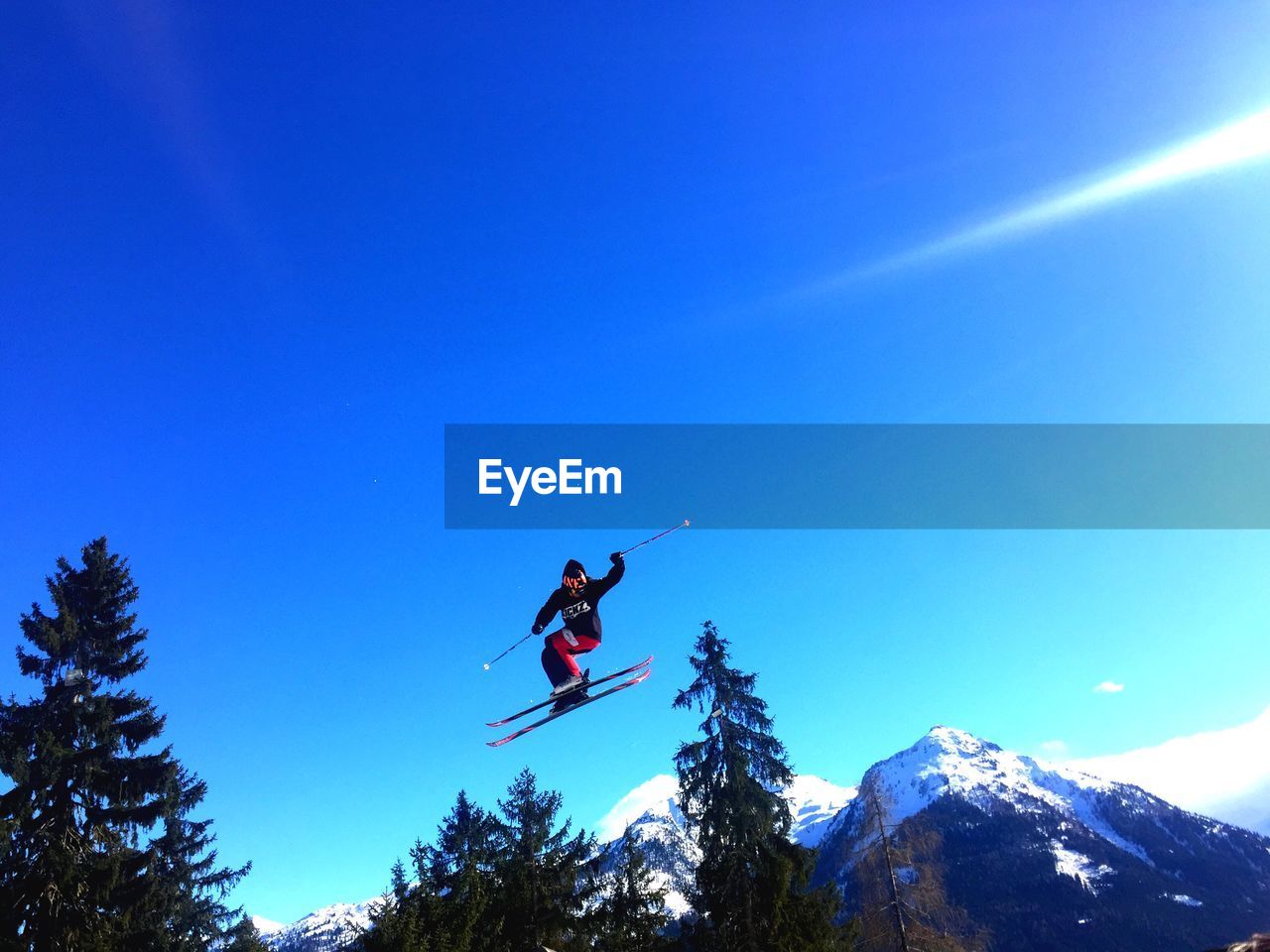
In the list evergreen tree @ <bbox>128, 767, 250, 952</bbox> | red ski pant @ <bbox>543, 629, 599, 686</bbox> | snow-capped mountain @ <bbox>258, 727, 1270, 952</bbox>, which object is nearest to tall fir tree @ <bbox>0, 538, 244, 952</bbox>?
evergreen tree @ <bbox>128, 767, 250, 952</bbox>

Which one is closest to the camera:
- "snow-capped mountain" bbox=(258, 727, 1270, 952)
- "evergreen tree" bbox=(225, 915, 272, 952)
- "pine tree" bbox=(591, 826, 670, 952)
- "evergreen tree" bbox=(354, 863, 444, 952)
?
"evergreen tree" bbox=(354, 863, 444, 952)

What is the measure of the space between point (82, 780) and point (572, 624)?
61.8 feet

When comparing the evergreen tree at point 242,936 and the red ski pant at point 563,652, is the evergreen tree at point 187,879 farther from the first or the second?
the red ski pant at point 563,652

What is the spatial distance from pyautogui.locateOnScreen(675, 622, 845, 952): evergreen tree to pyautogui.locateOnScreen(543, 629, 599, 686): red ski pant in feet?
20.8

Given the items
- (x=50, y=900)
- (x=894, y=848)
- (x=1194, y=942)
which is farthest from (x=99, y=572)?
(x=1194, y=942)

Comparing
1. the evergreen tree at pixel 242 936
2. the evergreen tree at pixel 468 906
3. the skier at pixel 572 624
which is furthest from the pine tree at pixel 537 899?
the evergreen tree at pixel 242 936

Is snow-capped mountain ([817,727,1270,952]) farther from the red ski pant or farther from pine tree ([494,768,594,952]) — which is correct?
the red ski pant

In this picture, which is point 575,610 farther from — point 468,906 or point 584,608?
point 468,906

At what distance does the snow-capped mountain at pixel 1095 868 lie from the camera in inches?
4673

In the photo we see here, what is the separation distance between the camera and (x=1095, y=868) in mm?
141875

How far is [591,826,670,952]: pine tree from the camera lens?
1608cm

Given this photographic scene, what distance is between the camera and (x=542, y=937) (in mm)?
16422

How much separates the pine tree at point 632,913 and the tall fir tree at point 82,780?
12.7 m

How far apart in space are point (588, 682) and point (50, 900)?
17769 millimetres
